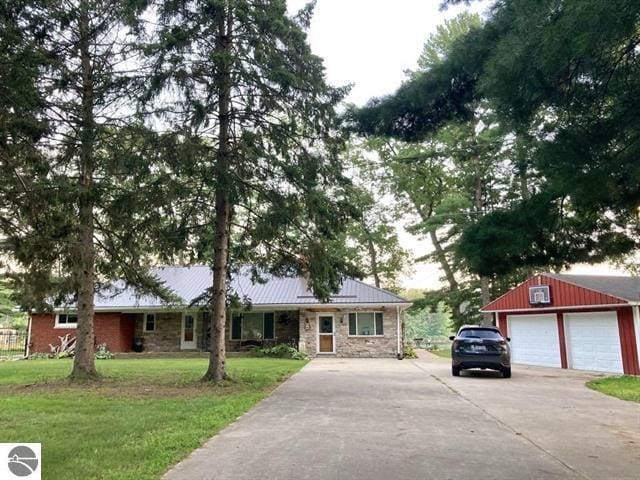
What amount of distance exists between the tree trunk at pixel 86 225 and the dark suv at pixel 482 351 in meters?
10.0

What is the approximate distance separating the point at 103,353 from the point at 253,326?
23.7ft

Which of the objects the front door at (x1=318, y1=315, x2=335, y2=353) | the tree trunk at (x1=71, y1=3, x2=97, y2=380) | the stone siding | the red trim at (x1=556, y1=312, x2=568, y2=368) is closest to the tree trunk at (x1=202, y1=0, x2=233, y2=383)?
the tree trunk at (x1=71, y1=3, x2=97, y2=380)

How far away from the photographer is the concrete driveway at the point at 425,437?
15.7 feet

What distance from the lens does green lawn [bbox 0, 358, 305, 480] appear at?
4945mm

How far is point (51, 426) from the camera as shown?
6.78 metres

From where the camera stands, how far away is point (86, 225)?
12.0 metres

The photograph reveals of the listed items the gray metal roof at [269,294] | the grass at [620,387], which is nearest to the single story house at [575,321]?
the grass at [620,387]

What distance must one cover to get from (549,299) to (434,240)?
16.5 metres

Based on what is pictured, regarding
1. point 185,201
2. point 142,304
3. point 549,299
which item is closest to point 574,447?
point 185,201

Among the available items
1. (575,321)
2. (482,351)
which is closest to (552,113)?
(482,351)

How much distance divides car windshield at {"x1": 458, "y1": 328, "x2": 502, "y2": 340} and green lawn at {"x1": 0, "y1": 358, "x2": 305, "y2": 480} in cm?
559

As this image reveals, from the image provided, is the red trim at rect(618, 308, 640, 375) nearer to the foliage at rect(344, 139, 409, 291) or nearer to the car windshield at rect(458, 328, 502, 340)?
the car windshield at rect(458, 328, 502, 340)

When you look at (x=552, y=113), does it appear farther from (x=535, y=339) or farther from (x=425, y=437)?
(x=535, y=339)

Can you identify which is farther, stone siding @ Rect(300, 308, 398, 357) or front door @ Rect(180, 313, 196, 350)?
front door @ Rect(180, 313, 196, 350)
